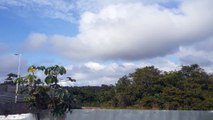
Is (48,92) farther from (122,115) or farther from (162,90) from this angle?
(162,90)

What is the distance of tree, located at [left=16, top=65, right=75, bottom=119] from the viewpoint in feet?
46.1

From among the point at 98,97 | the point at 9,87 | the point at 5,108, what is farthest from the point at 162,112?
the point at 98,97

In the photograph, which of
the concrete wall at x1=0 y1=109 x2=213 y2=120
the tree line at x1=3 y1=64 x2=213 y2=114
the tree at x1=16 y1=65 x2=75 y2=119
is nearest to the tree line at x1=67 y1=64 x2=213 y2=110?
the tree line at x1=3 y1=64 x2=213 y2=114

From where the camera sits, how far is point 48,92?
46.9ft

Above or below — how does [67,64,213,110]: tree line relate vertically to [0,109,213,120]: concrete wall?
above

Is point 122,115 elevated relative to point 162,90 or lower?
lower

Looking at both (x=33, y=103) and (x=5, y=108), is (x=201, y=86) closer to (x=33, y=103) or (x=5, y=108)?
(x=5, y=108)

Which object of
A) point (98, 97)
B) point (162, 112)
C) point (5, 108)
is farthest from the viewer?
point (98, 97)

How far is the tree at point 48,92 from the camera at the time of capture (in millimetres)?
14055

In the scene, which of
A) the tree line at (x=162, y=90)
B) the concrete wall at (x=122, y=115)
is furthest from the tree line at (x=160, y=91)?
the concrete wall at (x=122, y=115)

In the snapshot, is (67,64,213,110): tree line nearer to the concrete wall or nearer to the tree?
the concrete wall

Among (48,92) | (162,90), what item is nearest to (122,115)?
(48,92)

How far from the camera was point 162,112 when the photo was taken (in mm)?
17844

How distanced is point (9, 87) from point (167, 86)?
27054mm
